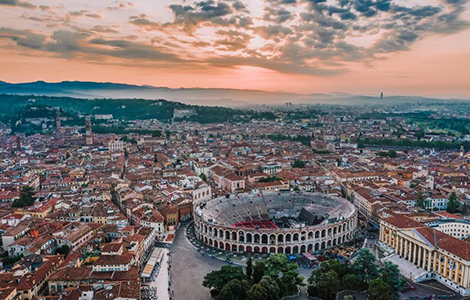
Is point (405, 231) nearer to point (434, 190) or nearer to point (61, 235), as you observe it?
point (434, 190)

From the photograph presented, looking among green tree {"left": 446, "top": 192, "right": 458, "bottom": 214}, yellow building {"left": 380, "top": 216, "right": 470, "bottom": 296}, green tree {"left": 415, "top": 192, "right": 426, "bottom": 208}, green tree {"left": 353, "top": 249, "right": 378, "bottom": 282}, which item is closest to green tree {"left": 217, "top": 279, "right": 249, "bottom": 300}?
green tree {"left": 353, "top": 249, "right": 378, "bottom": 282}

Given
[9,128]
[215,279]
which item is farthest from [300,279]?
[9,128]

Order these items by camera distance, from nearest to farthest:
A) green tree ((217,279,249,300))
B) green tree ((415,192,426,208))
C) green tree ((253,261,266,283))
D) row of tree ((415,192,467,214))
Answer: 1. green tree ((217,279,249,300))
2. green tree ((253,261,266,283))
3. green tree ((415,192,426,208))
4. row of tree ((415,192,467,214))

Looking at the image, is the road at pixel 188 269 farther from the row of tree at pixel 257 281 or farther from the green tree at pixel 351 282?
Answer: the green tree at pixel 351 282

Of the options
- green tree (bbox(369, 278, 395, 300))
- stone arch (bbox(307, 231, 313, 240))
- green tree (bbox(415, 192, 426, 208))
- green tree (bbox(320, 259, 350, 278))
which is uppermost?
green tree (bbox(415, 192, 426, 208))

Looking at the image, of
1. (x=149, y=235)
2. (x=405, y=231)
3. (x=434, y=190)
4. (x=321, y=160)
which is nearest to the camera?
(x=405, y=231)

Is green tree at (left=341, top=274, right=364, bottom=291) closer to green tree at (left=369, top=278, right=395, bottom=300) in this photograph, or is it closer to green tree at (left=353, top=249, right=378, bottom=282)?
green tree at (left=353, top=249, right=378, bottom=282)

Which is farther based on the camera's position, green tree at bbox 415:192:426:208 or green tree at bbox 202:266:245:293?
green tree at bbox 415:192:426:208
